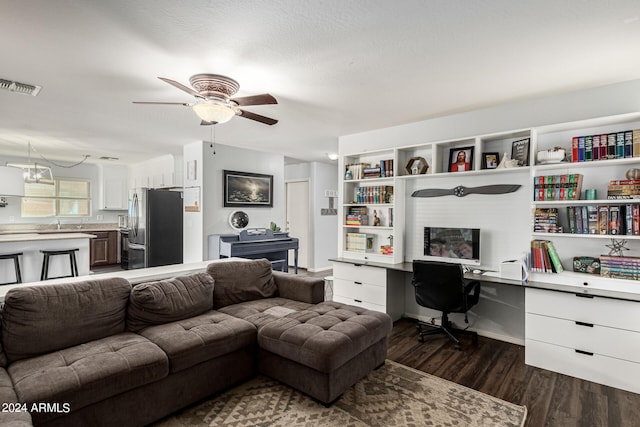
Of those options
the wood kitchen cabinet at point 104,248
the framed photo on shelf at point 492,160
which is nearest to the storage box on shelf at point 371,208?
the framed photo on shelf at point 492,160

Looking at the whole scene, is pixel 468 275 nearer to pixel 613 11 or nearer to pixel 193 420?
pixel 613 11

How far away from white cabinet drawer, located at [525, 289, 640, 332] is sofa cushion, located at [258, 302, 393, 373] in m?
1.30

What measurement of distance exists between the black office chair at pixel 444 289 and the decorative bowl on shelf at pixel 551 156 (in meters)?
1.23

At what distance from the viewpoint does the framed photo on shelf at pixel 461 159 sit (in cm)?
347

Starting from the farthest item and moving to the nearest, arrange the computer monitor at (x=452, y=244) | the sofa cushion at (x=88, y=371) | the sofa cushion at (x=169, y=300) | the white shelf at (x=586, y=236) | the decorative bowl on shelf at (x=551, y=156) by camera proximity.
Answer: the computer monitor at (x=452, y=244), the decorative bowl on shelf at (x=551, y=156), the white shelf at (x=586, y=236), the sofa cushion at (x=169, y=300), the sofa cushion at (x=88, y=371)

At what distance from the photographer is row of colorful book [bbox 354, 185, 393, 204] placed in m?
4.06

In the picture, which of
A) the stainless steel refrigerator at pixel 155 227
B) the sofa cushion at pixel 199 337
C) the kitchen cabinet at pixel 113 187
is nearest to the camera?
the sofa cushion at pixel 199 337

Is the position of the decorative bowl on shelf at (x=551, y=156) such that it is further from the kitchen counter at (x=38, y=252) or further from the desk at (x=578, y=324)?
the kitchen counter at (x=38, y=252)

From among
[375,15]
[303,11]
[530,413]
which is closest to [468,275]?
[530,413]

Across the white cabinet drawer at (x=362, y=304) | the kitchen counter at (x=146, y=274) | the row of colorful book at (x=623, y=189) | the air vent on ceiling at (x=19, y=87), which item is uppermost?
the air vent on ceiling at (x=19, y=87)

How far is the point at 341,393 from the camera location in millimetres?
2213

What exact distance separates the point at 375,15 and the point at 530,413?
2649 millimetres

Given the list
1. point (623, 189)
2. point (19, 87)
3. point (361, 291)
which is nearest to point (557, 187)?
point (623, 189)

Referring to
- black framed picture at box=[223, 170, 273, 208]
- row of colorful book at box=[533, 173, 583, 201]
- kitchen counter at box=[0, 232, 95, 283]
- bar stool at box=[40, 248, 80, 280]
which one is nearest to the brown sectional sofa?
row of colorful book at box=[533, 173, 583, 201]
